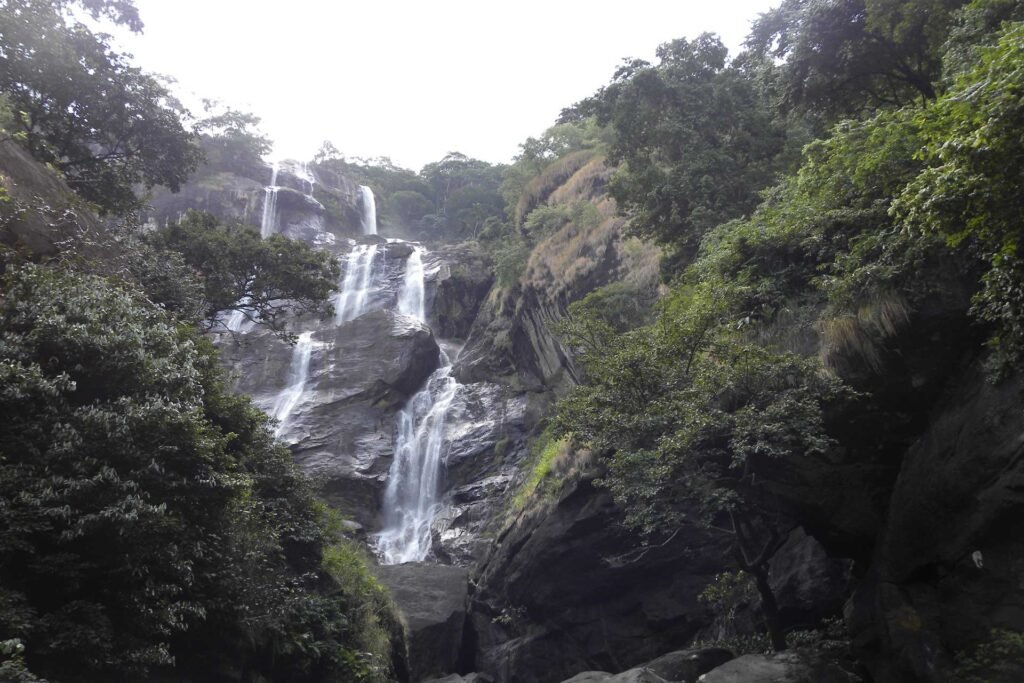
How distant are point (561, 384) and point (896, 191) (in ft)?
53.3

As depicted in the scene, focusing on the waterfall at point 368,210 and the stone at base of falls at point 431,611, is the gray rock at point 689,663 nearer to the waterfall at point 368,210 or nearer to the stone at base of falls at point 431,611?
the stone at base of falls at point 431,611

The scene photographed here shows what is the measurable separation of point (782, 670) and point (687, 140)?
12674mm

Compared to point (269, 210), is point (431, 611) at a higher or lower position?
lower

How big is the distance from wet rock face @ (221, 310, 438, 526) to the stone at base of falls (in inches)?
227

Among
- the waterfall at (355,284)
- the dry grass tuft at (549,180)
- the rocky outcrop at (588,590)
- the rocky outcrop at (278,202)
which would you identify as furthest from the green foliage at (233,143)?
the rocky outcrop at (588,590)

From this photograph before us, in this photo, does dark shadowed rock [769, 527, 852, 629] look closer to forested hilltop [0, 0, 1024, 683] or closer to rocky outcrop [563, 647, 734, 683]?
forested hilltop [0, 0, 1024, 683]

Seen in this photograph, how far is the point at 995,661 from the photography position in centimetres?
781

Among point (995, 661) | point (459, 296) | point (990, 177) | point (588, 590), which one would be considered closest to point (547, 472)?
point (588, 590)

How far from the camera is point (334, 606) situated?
1324cm

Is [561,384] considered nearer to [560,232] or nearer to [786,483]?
[560,232]

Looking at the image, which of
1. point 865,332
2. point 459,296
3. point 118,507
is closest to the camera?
point 118,507

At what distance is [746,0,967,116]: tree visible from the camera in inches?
486

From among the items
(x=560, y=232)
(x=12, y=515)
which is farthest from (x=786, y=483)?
(x=560, y=232)

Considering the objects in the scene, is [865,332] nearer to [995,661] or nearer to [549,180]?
[995,661]
